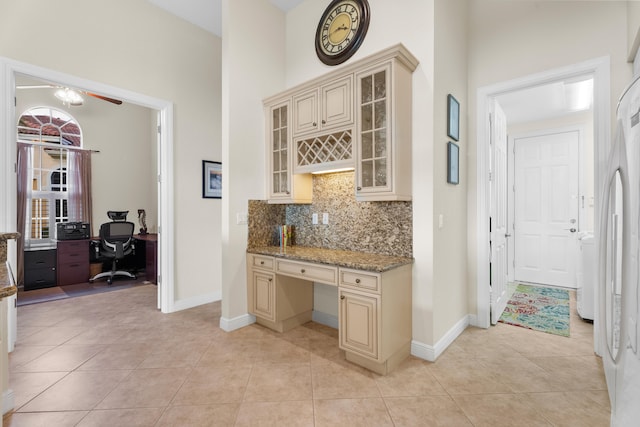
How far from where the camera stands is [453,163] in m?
2.77

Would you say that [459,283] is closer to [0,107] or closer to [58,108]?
[0,107]

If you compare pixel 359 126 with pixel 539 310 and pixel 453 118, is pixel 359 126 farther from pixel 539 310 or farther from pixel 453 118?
pixel 539 310

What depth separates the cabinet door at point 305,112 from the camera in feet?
9.37

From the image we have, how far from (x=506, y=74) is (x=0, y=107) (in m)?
4.56

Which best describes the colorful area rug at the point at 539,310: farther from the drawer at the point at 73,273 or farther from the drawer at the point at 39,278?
the drawer at the point at 39,278

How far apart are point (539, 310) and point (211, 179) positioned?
176 inches

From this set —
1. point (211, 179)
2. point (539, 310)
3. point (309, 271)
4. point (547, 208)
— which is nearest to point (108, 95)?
point (211, 179)

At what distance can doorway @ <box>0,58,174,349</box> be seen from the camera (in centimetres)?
260

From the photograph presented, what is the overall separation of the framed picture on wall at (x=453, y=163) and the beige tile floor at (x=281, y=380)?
1.51 m

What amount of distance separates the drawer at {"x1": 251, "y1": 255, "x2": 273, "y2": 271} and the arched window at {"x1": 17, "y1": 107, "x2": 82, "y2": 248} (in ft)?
14.2

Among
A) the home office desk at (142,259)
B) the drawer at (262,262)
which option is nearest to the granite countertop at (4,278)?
the drawer at (262,262)

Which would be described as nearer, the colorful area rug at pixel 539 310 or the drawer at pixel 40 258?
the colorful area rug at pixel 539 310

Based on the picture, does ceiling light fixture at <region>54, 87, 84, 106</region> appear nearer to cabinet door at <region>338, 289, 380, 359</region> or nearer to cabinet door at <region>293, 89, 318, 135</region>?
cabinet door at <region>293, 89, 318, 135</region>

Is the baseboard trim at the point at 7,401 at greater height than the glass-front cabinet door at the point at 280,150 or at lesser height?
lesser
